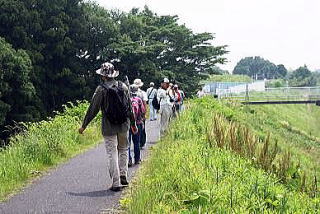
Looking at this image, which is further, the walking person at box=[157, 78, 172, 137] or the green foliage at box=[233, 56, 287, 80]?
the green foliage at box=[233, 56, 287, 80]

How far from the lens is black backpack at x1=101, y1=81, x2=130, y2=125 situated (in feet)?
24.9

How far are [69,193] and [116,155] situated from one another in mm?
991

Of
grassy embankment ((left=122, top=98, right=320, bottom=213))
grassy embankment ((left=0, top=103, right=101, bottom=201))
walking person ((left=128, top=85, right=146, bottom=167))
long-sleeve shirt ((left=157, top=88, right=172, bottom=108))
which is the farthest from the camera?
long-sleeve shirt ((left=157, top=88, right=172, bottom=108))

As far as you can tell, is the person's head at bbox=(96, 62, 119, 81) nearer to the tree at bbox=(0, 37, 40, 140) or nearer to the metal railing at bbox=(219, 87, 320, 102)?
the tree at bbox=(0, 37, 40, 140)

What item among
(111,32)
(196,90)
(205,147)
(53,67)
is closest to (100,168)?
(205,147)

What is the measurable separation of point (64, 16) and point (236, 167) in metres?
31.0

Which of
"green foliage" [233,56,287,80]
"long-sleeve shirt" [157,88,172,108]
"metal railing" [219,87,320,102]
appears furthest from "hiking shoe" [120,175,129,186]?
"green foliage" [233,56,287,80]

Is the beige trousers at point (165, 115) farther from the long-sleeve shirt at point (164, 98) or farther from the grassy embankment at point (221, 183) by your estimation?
the grassy embankment at point (221, 183)

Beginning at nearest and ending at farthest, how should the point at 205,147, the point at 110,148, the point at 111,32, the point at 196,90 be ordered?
the point at 110,148 → the point at 205,147 → the point at 111,32 → the point at 196,90

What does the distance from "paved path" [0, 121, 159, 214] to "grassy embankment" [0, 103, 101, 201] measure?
0.32 meters

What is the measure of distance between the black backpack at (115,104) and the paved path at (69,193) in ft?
3.83

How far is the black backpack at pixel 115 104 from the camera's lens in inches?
299

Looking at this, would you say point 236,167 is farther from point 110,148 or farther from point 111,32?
point 111,32

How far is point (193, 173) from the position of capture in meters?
6.26
